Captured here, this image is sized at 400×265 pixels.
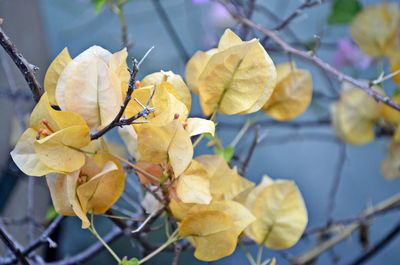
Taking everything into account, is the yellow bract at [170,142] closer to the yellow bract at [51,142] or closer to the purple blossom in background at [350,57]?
the yellow bract at [51,142]

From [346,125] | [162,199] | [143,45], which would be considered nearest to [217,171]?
[162,199]

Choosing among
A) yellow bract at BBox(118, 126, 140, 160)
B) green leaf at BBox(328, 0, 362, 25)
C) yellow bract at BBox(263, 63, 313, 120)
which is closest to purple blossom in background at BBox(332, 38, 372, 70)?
green leaf at BBox(328, 0, 362, 25)

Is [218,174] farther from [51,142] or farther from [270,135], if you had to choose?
[270,135]

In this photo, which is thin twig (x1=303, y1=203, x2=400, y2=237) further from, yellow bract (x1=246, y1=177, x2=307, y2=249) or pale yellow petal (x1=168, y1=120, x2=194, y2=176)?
pale yellow petal (x1=168, y1=120, x2=194, y2=176)

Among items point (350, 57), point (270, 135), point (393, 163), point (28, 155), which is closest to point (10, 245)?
point (28, 155)

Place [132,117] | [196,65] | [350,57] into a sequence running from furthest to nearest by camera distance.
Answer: [350,57]
[196,65]
[132,117]

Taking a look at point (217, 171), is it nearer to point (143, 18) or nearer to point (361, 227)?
point (361, 227)

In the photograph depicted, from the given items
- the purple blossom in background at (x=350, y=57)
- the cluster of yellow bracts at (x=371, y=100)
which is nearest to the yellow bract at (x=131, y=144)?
the cluster of yellow bracts at (x=371, y=100)
